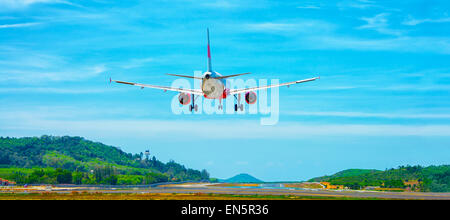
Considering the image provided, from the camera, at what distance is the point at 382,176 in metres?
179

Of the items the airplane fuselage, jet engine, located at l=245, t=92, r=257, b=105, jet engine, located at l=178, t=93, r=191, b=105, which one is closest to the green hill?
jet engine, located at l=245, t=92, r=257, b=105

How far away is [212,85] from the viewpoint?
8150 cm

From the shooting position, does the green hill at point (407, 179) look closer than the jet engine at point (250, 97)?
No

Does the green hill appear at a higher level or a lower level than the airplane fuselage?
lower

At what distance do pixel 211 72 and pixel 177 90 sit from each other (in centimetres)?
882

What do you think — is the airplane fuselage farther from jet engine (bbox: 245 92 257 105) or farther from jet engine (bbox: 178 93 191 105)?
jet engine (bbox: 245 92 257 105)

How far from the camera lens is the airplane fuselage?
267 ft

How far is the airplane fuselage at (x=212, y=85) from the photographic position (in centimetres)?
8138

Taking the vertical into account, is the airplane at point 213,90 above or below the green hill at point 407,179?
above

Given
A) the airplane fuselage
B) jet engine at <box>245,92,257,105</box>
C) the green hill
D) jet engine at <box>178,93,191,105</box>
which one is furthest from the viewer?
the green hill

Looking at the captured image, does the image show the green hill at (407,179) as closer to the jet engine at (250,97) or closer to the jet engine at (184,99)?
Result: the jet engine at (250,97)

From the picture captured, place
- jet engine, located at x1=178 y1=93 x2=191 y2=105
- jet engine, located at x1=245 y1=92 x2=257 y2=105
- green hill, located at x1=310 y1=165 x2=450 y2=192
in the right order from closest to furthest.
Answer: jet engine, located at x1=178 y1=93 x2=191 y2=105 → jet engine, located at x1=245 y1=92 x2=257 y2=105 → green hill, located at x1=310 y1=165 x2=450 y2=192

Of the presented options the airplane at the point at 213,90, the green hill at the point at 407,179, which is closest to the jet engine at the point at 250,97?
the airplane at the point at 213,90
